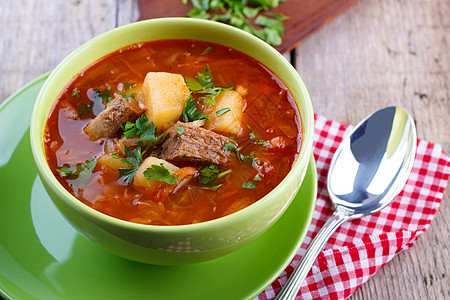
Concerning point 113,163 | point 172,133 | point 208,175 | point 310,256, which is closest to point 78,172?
point 113,163

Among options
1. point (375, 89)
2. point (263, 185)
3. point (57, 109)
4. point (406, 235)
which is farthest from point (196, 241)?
point (375, 89)

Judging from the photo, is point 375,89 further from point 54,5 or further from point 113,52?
point 54,5

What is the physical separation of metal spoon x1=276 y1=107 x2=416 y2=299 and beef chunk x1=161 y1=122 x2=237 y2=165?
64 cm

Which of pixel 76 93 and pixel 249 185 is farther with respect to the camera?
pixel 76 93

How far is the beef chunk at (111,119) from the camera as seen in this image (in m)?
2.02

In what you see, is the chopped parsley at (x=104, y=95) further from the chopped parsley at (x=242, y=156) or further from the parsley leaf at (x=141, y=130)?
the chopped parsley at (x=242, y=156)

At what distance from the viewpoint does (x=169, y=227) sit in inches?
66.9

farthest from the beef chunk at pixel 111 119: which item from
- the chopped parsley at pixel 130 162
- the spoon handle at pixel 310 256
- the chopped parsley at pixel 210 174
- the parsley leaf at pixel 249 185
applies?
the spoon handle at pixel 310 256

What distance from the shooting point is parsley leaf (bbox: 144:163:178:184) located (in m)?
1.87

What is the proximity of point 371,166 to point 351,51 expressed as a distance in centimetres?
105

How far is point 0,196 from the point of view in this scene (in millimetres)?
2229

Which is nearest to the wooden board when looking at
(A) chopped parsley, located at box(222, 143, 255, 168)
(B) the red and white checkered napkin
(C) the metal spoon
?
(B) the red and white checkered napkin

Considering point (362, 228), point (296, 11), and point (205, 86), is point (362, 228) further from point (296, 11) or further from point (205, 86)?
point (296, 11)

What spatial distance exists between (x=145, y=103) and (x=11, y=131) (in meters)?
0.70
